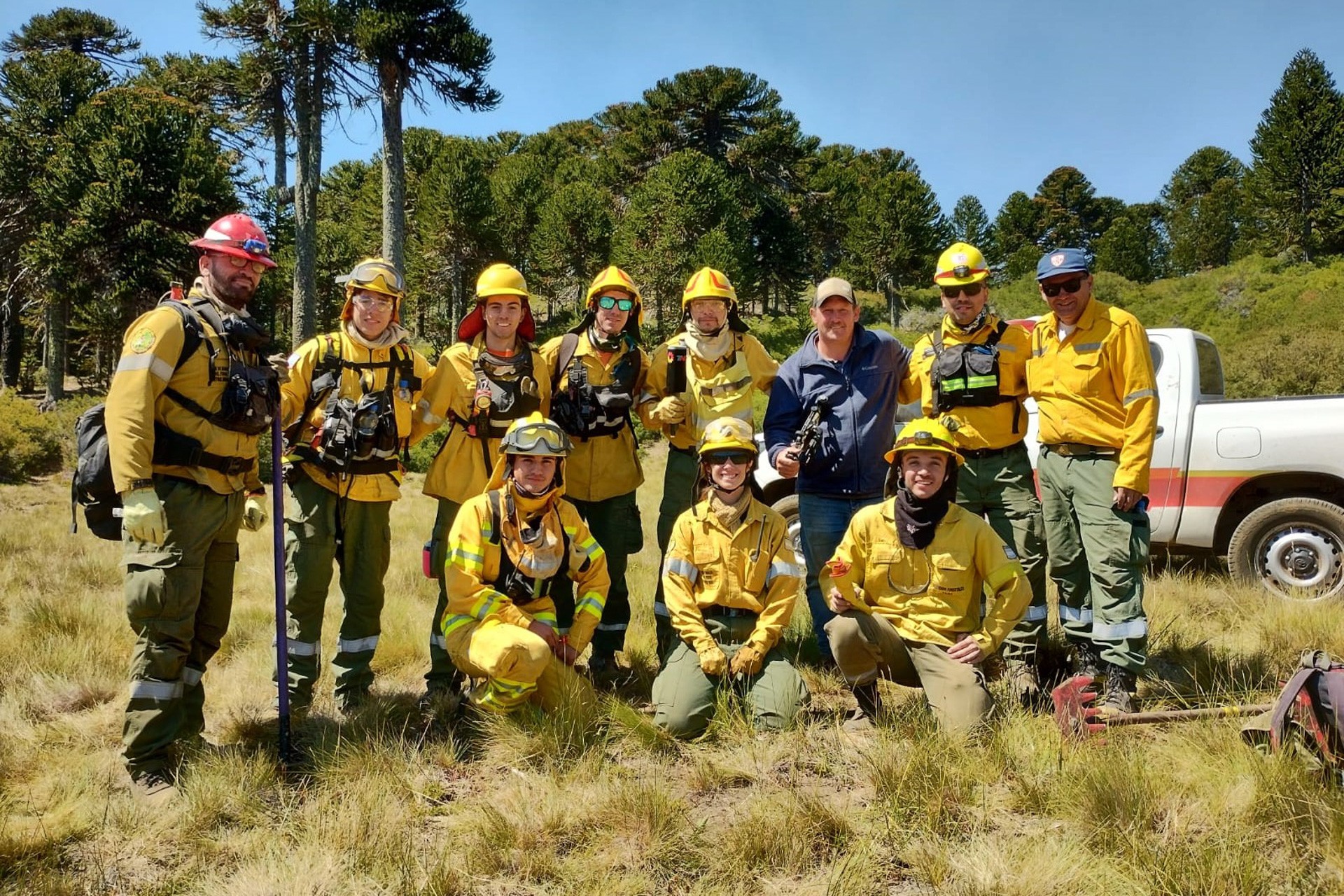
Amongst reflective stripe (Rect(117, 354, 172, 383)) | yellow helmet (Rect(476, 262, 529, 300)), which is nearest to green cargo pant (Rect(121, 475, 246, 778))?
reflective stripe (Rect(117, 354, 172, 383))

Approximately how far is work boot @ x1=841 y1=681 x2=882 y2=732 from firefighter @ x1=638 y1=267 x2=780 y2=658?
1210 mm

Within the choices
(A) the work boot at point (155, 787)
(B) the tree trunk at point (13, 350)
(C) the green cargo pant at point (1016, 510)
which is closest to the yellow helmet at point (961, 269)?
(C) the green cargo pant at point (1016, 510)

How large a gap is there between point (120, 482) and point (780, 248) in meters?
33.7

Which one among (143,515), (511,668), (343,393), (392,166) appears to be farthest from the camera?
(392,166)

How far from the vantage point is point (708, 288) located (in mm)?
4512

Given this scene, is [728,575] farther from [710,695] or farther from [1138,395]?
[1138,395]

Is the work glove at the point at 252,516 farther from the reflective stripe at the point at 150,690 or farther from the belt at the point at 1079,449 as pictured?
the belt at the point at 1079,449

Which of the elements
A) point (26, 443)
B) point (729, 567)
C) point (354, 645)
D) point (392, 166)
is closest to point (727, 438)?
point (729, 567)

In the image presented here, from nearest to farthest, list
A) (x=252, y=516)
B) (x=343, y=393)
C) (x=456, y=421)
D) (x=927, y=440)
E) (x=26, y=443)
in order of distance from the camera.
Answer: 1. (x=927, y=440)
2. (x=252, y=516)
3. (x=343, y=393)
4. (x=456, y=421)
5. (x=26, y=443)

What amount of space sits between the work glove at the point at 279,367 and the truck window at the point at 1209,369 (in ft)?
22.3

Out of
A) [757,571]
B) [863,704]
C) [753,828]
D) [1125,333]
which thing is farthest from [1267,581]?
[753,828]

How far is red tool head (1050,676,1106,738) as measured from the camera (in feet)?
11.0

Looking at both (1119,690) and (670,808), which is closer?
(670,808)

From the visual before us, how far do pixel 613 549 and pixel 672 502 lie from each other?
48 cm
